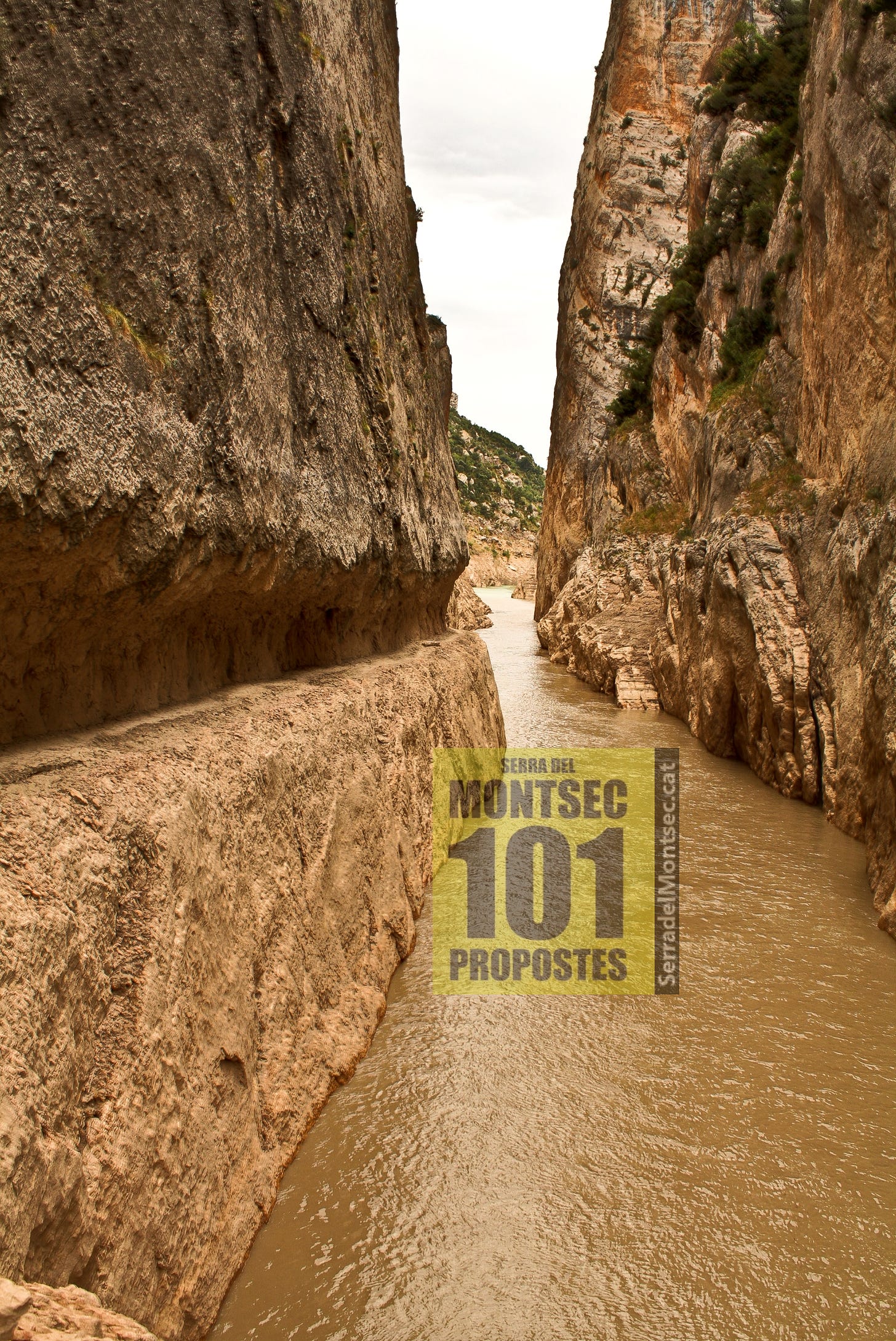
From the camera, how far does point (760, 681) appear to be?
10.5m

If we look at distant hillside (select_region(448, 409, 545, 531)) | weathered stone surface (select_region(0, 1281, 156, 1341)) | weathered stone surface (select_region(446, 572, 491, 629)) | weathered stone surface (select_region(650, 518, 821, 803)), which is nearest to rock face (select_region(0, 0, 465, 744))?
weathered stone surface (select_region(0, 1281, 156, 1341))

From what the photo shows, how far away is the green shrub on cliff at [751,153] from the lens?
14969 mm

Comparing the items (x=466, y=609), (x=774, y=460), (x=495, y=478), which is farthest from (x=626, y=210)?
(x=495, y=478)

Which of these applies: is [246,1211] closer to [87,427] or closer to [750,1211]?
[750,1211]

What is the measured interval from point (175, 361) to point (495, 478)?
8629 centimetres

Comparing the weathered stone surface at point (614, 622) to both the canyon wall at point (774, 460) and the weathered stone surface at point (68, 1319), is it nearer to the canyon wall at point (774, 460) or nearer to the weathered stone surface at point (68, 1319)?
the canyon wall at point (774, 460)

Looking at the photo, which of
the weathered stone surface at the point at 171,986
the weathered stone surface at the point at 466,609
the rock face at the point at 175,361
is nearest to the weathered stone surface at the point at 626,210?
the weathered stone surface at the point at 466,609

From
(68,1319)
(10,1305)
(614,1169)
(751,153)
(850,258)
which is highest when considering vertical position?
(751,153)

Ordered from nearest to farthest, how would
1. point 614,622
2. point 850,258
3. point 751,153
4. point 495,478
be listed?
point 850,258
point 751,153
point 614,622
point 495,478

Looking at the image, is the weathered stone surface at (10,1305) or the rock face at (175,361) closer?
the weathered stone surface at (10,1305)

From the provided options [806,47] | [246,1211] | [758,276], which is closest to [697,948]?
[246,1211]

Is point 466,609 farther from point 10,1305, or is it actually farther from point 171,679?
point 10,1305

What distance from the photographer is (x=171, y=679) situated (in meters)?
4.71

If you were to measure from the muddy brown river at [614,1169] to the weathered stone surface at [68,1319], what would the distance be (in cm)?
103
